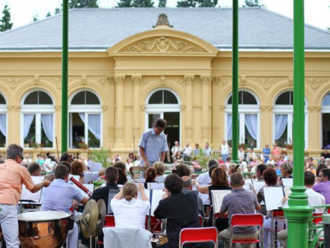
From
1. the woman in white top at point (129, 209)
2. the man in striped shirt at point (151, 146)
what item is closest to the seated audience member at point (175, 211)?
the woman in white top at point (129, 209)

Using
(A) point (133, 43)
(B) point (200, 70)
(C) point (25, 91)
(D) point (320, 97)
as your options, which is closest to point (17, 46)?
(C) point (25, 91)

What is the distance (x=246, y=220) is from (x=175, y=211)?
1165 millimetres

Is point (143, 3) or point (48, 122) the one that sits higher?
point (143, 3)

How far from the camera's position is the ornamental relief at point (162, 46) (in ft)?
120

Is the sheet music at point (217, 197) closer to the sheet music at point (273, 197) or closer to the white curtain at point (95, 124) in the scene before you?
the sheet music at point (273, 197)

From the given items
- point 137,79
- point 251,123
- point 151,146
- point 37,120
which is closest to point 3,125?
point 37,120

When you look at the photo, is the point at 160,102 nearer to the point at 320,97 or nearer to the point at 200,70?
Result: the point at 200,70

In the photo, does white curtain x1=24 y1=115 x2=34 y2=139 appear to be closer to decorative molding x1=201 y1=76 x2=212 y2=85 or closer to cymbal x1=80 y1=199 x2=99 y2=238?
decorative molding x1=201 y1=76 x2=212 y2=85

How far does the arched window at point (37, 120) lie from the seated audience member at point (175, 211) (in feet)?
93.9

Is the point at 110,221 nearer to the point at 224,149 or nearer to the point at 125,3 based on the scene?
the point at 224,149

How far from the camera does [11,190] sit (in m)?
10.2

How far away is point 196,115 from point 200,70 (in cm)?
225

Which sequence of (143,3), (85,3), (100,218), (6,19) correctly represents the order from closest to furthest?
1. (100,218)
2. (6,19)
3. (85,3)
4. (143,3)

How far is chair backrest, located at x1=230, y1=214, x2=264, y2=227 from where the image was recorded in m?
10.4
